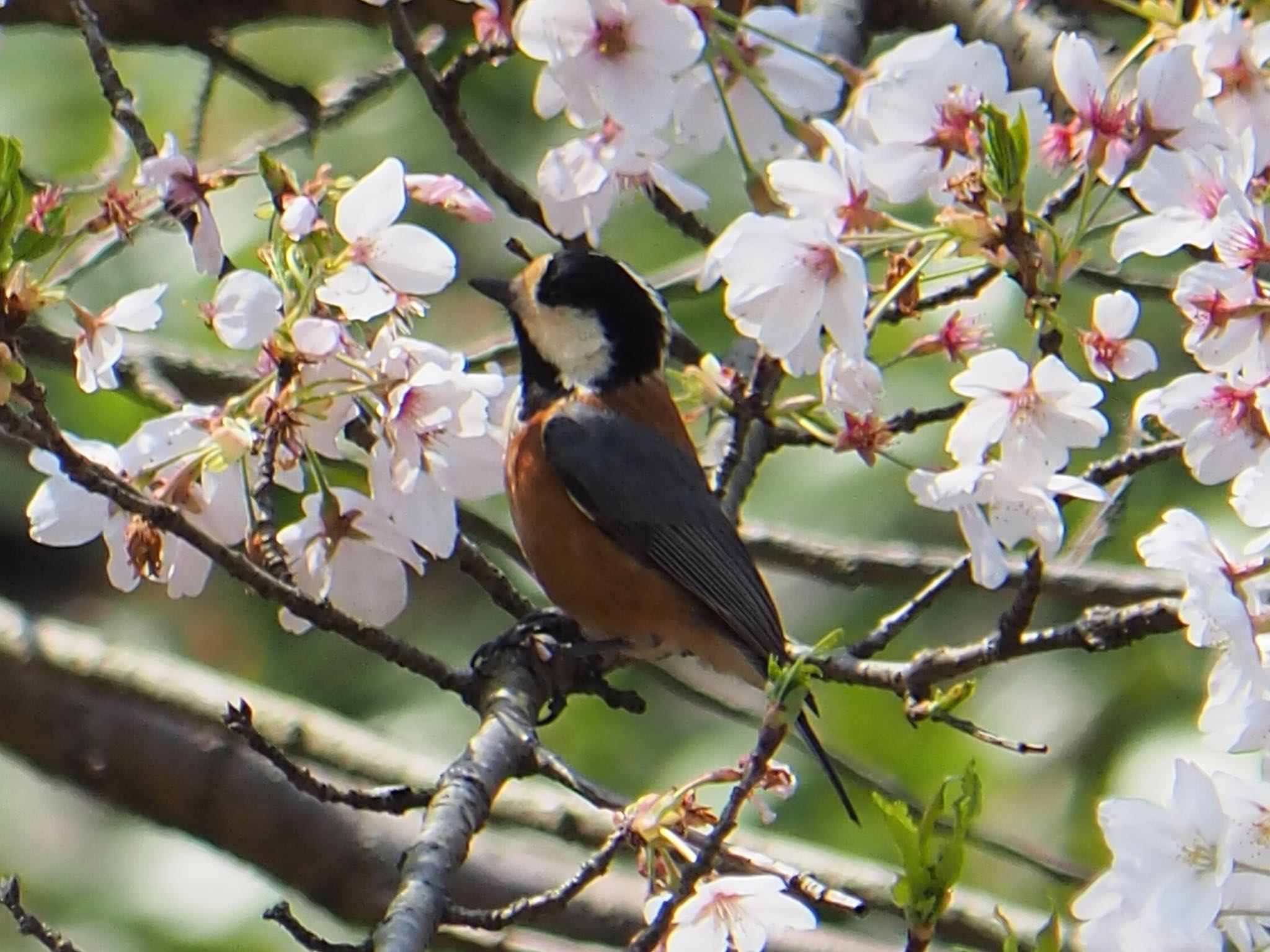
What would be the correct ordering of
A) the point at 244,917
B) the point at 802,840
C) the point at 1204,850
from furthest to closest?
the point at 244,917
the point at 802,840
the point at 1204,850

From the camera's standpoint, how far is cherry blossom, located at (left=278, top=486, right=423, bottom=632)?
1962mm

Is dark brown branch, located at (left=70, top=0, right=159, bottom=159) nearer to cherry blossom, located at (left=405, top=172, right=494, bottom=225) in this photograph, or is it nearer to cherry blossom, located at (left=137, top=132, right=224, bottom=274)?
cherry blossom, located at (left=137, top=132, right=224, bottom=274)

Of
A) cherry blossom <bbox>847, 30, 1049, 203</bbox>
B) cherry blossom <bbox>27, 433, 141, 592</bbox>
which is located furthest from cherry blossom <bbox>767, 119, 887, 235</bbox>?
cherry blossom <bbox>27, 433, 141, 592</bbox>

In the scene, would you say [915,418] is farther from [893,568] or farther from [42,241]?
[42,241]

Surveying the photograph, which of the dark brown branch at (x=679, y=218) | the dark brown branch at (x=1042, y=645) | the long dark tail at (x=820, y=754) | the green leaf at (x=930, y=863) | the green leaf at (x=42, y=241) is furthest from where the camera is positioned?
the dark brown branch at (x=679, y=218)

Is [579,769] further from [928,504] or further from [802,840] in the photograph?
[928,504]

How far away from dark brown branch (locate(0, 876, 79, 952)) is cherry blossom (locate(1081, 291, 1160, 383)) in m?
1.21

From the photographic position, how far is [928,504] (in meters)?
1.93

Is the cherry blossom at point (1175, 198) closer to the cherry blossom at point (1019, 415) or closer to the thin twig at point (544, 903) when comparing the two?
the cherry blossom at point (1019, 415)

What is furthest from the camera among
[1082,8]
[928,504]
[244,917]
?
[244,917]

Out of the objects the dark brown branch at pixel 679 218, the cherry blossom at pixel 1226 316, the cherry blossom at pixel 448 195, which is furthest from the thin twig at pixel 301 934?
the dark brown branch at pixel 679 218

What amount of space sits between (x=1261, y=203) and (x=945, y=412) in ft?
2.32

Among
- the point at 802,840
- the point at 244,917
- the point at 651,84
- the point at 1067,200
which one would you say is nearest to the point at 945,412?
the point at 1067,200

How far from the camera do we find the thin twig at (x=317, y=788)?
1.69m
